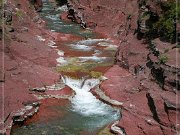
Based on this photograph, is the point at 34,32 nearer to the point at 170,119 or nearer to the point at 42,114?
the point at 42,114

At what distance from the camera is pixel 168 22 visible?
2750cm

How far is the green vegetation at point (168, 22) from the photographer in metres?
26.9

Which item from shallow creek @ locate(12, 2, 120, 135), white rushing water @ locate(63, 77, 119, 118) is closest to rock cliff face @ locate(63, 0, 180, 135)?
white rushing water @ locate(63, 77, 119, 118)

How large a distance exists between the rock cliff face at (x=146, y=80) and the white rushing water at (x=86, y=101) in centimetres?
104

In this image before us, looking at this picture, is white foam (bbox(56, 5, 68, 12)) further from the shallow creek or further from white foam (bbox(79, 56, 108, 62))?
white foam (bbox(79, 56, 108, 62))

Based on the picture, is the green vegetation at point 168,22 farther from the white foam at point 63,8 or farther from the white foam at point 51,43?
the white foam at point 63,8

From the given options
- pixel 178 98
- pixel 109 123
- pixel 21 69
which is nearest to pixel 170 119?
pixel 178 98

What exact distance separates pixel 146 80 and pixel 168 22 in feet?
14.9

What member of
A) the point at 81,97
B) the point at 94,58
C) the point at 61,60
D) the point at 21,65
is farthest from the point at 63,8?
the point at 81,97

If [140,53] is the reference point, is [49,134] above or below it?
below

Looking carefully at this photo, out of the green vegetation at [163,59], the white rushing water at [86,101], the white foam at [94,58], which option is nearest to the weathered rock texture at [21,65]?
the white rushing water at [86,101]

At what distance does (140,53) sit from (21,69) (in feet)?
30.4

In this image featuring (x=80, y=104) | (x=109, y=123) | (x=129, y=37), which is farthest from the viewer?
(x=129, y=37)

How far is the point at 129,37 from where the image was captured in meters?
34.6
